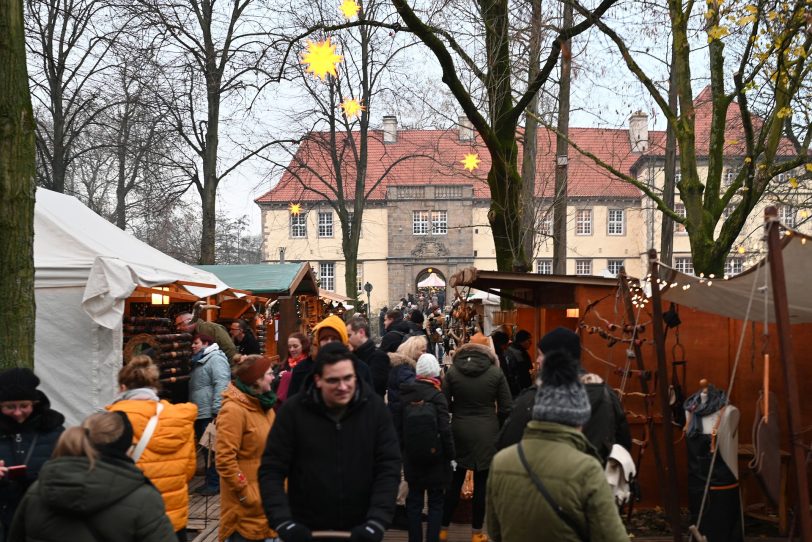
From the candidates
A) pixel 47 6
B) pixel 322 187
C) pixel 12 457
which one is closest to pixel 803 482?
pixel 12 457

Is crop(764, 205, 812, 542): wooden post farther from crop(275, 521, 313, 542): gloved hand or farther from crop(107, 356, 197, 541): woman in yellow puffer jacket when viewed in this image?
crop(107, 356, 197, 541): woman in yellow puffer jacket

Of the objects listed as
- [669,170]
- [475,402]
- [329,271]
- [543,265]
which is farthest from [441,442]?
[329,271]

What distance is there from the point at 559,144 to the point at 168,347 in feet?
28.2

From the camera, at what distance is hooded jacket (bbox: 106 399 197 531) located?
466 centimetres

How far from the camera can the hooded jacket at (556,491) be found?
3.15 m

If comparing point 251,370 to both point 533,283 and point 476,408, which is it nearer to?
point 476,408

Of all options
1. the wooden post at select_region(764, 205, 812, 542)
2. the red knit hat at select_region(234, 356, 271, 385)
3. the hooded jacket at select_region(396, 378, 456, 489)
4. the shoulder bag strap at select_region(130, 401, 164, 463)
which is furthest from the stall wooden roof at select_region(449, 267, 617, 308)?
the shoulder bag strap at select_region(130, 401, 164, 463)

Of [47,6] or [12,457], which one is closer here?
[12,457]

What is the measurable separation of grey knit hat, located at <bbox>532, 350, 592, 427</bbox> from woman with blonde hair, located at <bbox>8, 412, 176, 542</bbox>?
5.31 ft

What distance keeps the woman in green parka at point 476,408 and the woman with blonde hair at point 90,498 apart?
3.80m

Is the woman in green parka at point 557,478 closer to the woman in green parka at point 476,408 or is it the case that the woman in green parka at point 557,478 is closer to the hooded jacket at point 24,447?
the hooded jacket at point 24,447

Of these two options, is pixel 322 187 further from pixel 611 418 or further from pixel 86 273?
pixel 611 418

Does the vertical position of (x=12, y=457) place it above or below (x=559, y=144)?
below

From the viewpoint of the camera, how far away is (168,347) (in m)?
10.1
